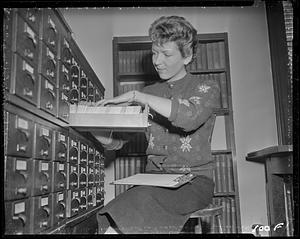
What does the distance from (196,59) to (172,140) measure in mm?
840

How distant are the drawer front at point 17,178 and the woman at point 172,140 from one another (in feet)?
0.59

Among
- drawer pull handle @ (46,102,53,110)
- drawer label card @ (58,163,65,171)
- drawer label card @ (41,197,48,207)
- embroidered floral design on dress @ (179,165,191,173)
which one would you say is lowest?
drawer label card @ (41,197,48,207)

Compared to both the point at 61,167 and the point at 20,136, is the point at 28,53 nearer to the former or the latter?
the point at 20,136

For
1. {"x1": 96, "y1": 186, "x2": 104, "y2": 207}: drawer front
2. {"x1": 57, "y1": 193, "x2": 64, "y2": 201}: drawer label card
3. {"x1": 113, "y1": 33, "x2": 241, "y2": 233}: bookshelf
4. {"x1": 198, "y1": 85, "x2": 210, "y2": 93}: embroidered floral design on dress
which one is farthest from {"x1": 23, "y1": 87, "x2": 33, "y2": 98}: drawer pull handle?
{"x1": 113, "y1": 33, "x2": 241, "y2": 233}: bookshelf

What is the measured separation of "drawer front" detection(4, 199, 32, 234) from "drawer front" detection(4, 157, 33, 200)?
15mm

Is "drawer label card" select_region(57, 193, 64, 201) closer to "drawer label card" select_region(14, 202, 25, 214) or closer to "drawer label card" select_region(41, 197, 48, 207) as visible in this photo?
"drawer label card" select_region(41, 197, 48, 207)

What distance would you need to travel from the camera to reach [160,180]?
92cm

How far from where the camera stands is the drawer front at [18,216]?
2.37 ft

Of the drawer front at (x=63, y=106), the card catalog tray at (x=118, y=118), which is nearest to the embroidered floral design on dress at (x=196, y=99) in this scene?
the card catalog tray at (x=118, y=118)

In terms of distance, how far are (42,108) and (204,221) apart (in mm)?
809

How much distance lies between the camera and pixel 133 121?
95 cm

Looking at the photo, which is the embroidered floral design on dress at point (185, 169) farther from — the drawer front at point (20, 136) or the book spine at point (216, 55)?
the book spine at point (216, 55)

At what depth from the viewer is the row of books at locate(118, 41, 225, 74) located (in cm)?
186

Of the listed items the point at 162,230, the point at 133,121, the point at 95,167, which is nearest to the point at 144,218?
the point at 162,230
